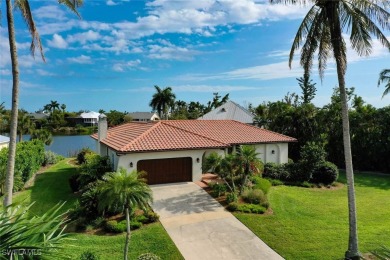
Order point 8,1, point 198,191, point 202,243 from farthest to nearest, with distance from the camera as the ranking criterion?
point 198,191 → point 202,243 → point 8,1

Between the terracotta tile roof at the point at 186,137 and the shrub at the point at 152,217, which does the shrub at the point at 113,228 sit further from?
the terracotta tile roof at the point at 186,137

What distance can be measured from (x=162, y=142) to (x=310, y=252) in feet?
41.9

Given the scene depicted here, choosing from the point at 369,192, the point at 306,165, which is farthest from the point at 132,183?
the point at 369,192

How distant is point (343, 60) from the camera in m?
12.7

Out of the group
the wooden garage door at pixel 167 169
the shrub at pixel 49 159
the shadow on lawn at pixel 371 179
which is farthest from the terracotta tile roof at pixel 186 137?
the shrub at pixel 49 159

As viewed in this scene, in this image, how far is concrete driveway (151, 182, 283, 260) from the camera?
13.4 meters

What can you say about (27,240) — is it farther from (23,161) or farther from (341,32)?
(23,161)

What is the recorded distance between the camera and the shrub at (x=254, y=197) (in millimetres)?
18891

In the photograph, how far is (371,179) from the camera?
92.7 ft

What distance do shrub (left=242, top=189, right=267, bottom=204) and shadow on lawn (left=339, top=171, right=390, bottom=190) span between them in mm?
11433

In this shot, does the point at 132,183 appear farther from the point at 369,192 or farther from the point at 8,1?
the point at 369,192

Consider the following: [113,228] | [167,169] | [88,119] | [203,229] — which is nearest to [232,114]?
[167,169]

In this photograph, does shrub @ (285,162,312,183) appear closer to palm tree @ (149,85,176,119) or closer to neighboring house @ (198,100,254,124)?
neighboring house @ (198,100,254,124)

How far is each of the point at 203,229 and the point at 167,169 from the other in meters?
8.01
